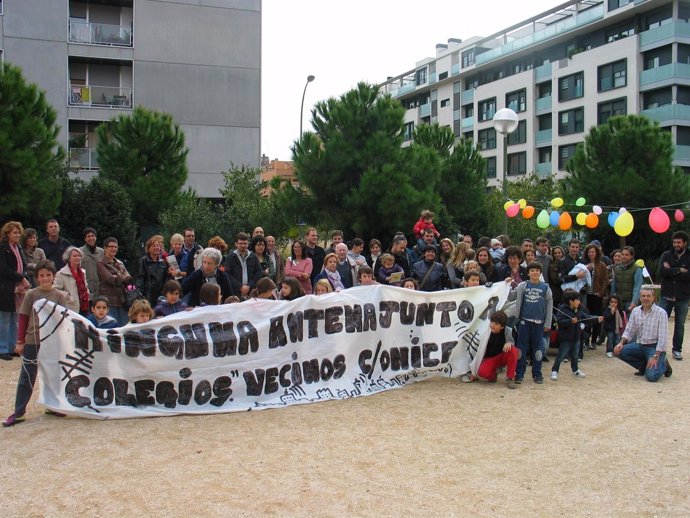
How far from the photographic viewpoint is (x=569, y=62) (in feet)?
179

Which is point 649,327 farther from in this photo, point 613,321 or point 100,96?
point 100,96

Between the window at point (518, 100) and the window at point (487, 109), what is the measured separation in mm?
2134

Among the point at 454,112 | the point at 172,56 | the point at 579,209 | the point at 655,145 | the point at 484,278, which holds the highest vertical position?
the point at 454,112

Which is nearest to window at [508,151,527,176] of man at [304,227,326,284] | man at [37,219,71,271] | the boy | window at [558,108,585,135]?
window at [558,108,585,135]

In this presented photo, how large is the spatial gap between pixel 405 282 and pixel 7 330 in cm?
585

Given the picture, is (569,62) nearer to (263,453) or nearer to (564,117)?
(564,117)

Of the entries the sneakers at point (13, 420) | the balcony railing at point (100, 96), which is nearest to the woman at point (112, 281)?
the sneakers at point (13, 420)

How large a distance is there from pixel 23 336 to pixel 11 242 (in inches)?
139

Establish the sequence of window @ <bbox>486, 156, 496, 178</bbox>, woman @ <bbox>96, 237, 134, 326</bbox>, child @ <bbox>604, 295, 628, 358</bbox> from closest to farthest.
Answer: woman @ <bbox>96, 237, 134, 326</bbox>, child @ <bbox>604, 295, 628, 358</bbox>, window @ <bbox>486, 156, 496, 178</bbox>

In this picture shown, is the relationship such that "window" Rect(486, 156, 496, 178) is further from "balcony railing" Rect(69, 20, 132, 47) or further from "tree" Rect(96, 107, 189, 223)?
"tree" Rect(96, 107, 189, 223)

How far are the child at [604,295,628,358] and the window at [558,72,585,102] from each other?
46205 millimetres

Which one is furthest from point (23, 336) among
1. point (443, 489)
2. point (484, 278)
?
point (484, 278)

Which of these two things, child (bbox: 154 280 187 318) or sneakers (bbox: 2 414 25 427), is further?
child (bbox: 154 280 187 318)

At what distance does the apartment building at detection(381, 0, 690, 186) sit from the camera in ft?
151
